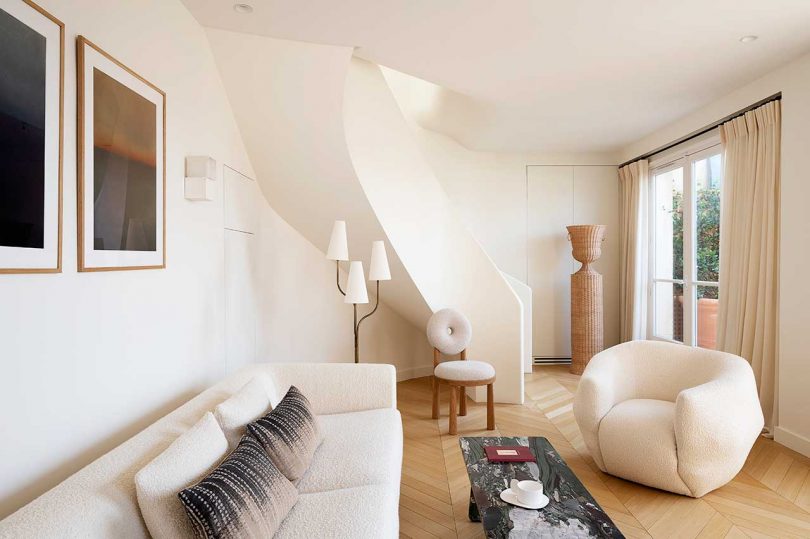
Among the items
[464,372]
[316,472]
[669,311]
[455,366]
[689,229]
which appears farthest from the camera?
[669,311]

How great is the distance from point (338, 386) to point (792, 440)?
9.82 ft

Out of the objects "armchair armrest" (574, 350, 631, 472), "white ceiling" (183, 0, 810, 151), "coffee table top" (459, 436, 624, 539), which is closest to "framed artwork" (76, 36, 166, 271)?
"white ceiling" (183, 0, 810, 151)

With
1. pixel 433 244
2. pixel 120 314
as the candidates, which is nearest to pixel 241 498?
pixel 120 314

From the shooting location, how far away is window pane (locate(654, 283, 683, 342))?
4824 millimetres

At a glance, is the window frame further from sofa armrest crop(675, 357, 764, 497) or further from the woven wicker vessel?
sofa armrest crop(675, 357, 764, 497)

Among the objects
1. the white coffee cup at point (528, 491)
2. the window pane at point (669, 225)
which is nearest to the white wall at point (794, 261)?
the window pane at point (669, 225)

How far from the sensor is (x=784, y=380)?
3.18m

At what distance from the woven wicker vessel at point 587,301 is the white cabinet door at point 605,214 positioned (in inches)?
19.4

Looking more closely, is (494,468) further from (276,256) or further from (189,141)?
(276,256)

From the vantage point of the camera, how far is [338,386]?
264 cm

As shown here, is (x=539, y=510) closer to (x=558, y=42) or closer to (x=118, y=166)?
(x=118, y=166)

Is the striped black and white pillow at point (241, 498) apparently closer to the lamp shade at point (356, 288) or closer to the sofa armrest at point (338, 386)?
the sofa armrest at point (338, 386)

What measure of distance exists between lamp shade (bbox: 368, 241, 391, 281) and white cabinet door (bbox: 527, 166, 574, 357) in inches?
114

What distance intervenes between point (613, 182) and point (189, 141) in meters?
5.01
